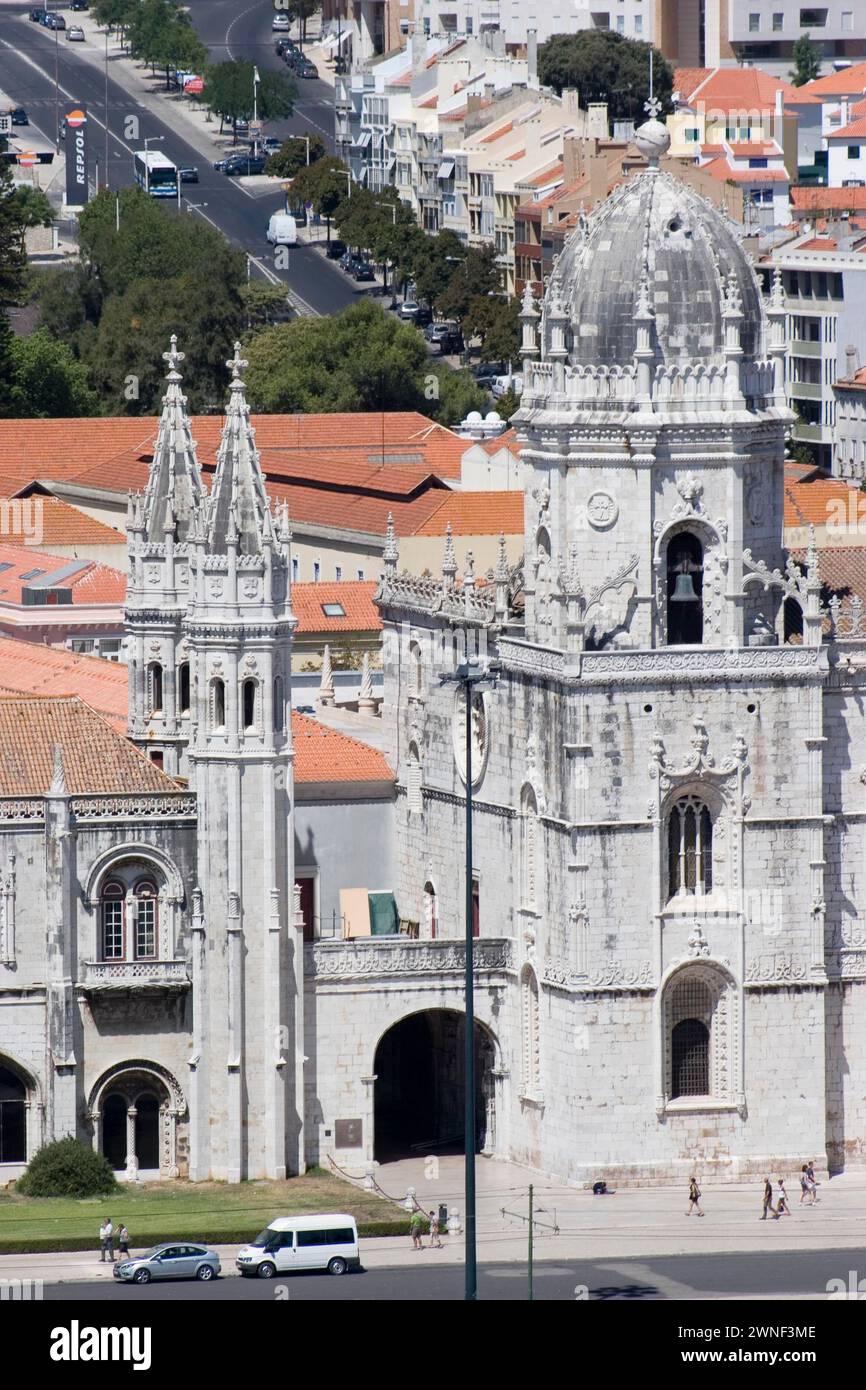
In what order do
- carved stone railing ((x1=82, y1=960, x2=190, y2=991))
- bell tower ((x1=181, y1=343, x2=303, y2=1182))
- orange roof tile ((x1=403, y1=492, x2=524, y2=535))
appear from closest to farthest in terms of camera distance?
bell tower ((x1=181, y1=343, x2=303, y2=1182)) → carved stone railing ((x1=82, y1=960, x2=190, y2=991)) → orange roof tile ((x1=403, y1=492, x2=524, y2=535))

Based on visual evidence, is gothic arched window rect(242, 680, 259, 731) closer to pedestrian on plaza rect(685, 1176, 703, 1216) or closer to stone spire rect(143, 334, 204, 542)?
stone spire rect(143, 334, 204, 542)

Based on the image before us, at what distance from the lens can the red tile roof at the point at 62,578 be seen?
16300 cm

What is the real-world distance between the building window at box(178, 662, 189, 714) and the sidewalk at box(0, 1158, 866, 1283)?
1429cm

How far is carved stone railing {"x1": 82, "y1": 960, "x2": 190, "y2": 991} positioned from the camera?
11188cm

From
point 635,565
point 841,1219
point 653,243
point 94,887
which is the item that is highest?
point 653,243

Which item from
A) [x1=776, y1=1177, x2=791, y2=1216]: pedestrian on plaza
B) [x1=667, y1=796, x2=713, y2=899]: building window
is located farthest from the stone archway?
[x1=776, y1=1177, x2=791, y2=1216]: pedestrian on plaza

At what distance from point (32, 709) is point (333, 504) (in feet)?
243

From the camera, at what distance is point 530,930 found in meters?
114

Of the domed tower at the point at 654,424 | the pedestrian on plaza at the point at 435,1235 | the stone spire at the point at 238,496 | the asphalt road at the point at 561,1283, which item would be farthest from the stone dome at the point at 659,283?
the asphalt road at the point at 561,1283

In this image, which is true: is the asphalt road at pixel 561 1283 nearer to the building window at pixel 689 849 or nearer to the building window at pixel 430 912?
the building window at pixel 689 849

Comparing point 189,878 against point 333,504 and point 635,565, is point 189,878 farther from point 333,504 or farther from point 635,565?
point 333,504

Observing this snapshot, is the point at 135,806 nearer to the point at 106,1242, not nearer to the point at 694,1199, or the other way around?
the point at 106,1242

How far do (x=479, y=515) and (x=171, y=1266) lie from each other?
245 ft
